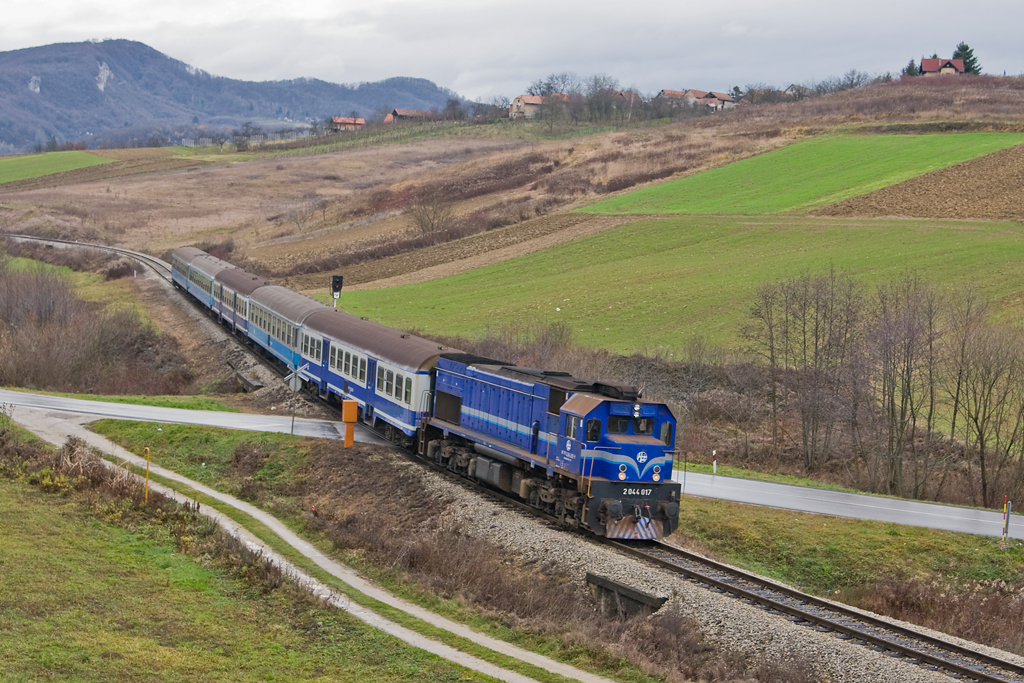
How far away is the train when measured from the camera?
22.4 metres

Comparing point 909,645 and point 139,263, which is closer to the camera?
point 909,645

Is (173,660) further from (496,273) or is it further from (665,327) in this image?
(496,273)

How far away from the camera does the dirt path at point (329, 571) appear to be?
16.3 metres

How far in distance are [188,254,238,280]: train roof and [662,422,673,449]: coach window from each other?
43385mm

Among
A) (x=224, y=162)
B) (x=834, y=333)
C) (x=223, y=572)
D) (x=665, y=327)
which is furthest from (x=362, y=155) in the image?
(x=223, y=572)

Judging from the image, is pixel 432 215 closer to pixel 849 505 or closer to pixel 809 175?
pixel 809 175

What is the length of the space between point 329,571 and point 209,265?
45.3 metres

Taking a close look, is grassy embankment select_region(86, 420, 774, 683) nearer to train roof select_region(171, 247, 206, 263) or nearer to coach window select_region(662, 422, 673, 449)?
coach window select_region(662, 422, 673, 449)

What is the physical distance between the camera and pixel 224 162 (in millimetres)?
166000

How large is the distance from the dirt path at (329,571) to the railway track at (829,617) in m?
5.06

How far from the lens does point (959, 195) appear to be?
2625 inches

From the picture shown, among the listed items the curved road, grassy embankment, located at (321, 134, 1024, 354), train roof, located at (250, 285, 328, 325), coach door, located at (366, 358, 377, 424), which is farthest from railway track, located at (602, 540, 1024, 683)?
grassy embankment, located at (321, 134, 1024, 354)

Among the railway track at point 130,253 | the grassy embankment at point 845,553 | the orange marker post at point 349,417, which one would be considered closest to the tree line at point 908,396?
the grassy embankment at point 845,553

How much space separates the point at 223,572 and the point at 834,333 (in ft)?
92.3
